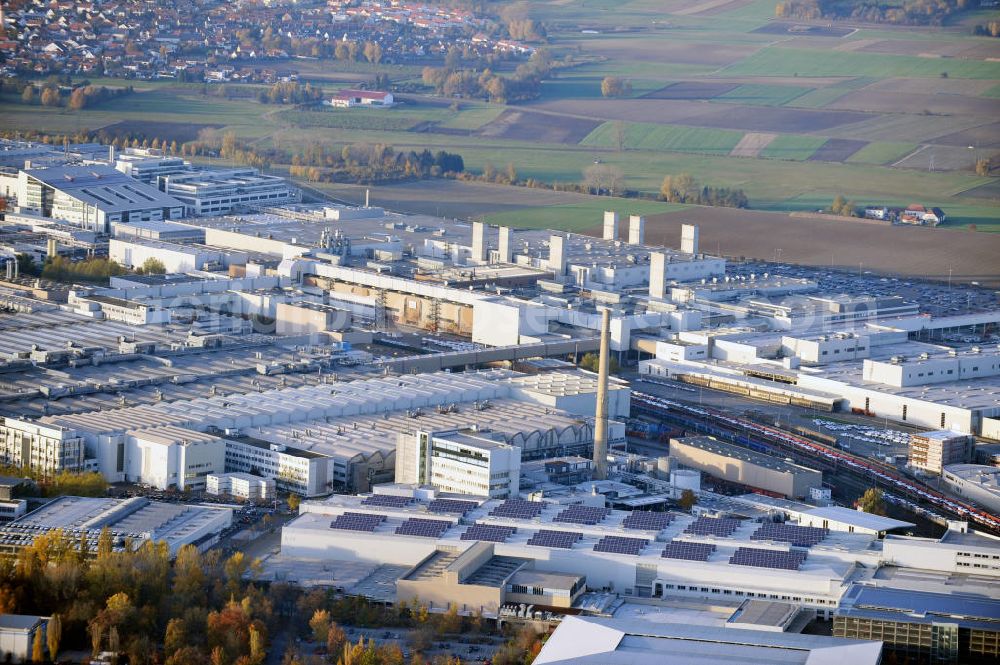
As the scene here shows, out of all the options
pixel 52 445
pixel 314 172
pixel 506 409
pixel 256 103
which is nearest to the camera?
pixel 52 445

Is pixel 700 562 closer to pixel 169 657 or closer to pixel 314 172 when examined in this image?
pixel 169 657

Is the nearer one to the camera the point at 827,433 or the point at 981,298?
the point at 827,433

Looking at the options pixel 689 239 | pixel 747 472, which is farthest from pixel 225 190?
pixel 747 472

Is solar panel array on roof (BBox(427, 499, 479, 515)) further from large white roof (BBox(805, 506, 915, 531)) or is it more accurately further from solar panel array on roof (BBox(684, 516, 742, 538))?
large white roof (BBox(805, 506, 915, 531))

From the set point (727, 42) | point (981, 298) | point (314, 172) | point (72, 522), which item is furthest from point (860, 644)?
point (727, 42)

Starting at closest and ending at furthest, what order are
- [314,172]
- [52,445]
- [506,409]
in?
[52,445], [506,409], [314,172]

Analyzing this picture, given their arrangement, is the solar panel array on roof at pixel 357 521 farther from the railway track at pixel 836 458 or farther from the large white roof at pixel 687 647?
the railway track at pixel 836 458
